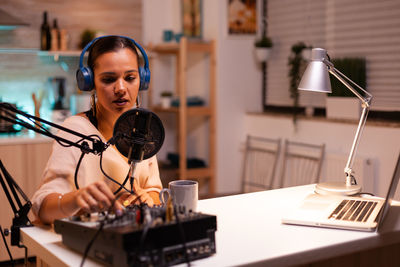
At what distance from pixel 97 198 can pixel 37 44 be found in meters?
3.34

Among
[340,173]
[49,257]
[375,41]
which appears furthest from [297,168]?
[49,257]

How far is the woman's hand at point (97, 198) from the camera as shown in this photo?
139 centimetres

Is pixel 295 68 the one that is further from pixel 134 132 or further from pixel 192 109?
pixel 134 132

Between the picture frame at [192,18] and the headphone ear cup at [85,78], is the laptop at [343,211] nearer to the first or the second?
the headphone ear cup at [85,78]

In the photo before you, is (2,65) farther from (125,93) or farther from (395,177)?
(395,177)

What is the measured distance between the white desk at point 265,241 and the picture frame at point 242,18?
298cm

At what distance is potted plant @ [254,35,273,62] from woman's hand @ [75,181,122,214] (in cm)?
341

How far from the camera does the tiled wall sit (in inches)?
172

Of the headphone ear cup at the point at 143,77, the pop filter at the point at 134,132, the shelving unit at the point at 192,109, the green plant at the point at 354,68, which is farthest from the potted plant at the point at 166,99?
the pop filter at the point at 134,132

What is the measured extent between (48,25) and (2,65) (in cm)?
50

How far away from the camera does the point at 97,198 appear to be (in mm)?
1394

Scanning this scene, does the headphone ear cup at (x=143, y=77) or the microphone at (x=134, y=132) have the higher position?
the headphone ear cup at (x=143, y=77)

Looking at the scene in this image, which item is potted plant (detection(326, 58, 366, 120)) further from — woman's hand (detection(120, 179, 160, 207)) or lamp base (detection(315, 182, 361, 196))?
woman's hand (detection(120, 179, 160, 207))

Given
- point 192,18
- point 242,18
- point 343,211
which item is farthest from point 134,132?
point 192,18
